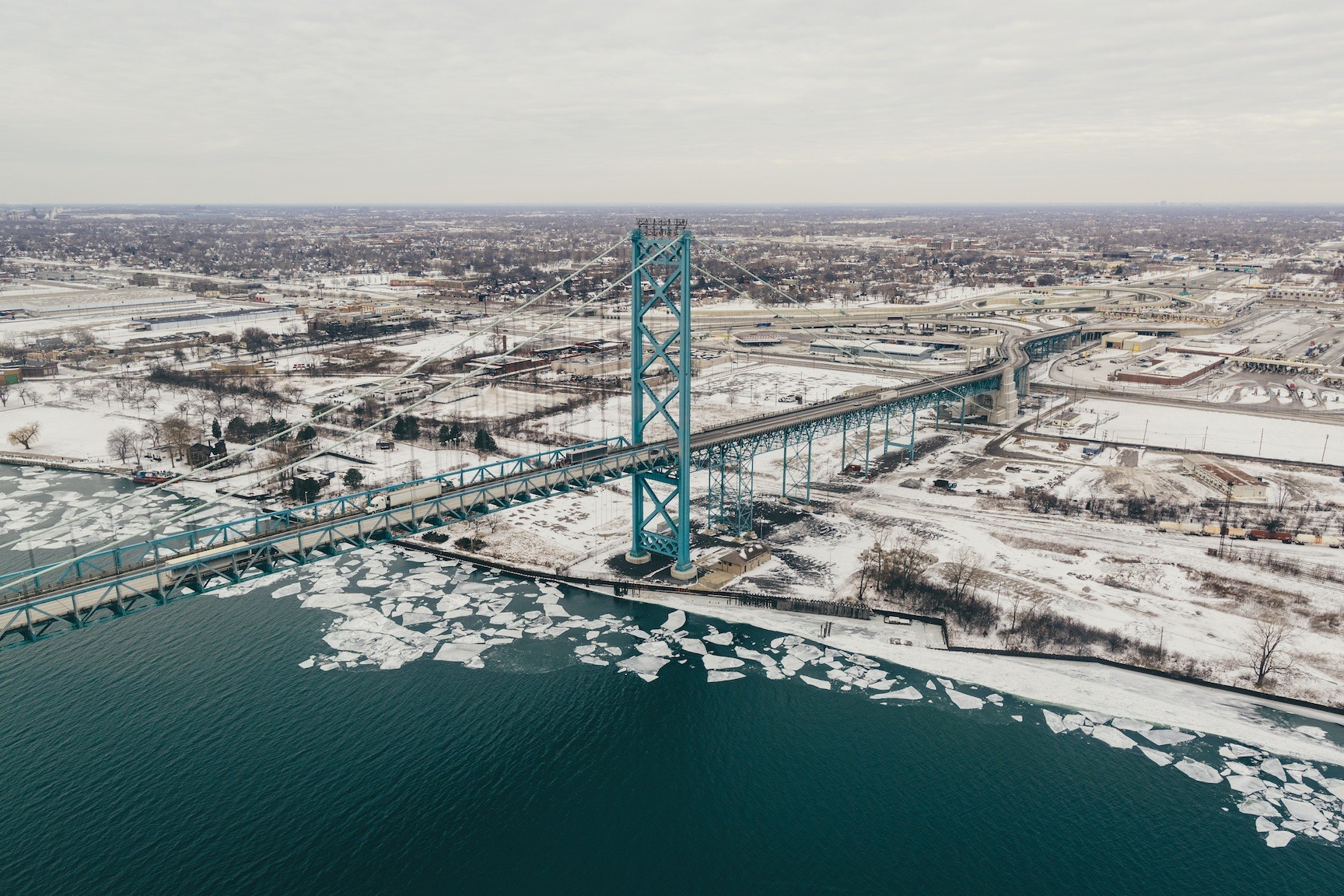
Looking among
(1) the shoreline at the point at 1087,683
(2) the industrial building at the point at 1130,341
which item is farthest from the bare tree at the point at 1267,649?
(2) the industrial building at the point at 1130,341

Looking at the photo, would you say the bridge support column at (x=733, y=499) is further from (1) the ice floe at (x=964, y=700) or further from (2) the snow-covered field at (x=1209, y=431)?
(2) the snow-covered field at (x=1209, y=431)

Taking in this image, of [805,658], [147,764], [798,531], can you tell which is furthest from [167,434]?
[805,658]

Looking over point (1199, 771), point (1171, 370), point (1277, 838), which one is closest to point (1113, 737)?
point (1199, 771)

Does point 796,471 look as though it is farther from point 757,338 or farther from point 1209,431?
point 757,338

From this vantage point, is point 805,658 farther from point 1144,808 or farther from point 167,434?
point 167,434

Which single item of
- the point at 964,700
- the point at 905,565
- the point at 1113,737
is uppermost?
the point at 905,565

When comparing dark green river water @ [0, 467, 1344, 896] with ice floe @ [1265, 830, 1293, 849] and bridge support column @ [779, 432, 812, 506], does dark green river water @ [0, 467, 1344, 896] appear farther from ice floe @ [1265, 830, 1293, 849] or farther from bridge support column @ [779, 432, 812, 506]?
bridge support column @ [779, 432, 812, 506]
